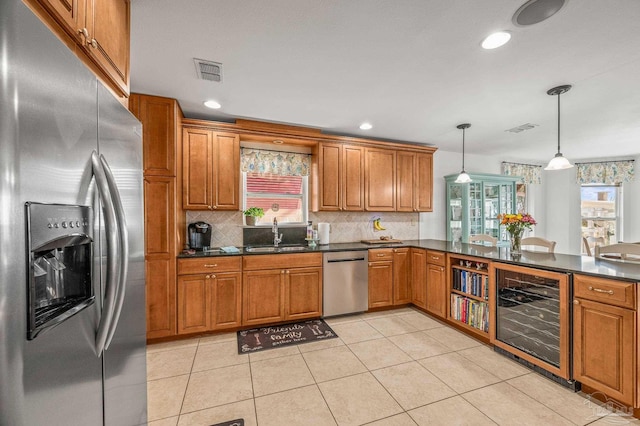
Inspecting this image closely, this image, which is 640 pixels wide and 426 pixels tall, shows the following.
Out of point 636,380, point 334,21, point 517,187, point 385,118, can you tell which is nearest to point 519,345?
point 636,380

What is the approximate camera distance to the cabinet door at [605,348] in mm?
1800

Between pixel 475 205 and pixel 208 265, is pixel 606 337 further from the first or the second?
pixel 208 265

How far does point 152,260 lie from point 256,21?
240 centimetres

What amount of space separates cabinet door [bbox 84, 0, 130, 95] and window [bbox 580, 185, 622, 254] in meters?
7.42

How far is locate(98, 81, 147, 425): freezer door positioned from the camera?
3.08 feet

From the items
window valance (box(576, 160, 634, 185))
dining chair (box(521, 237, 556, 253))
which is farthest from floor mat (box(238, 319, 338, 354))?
window valance (box(576, 160, 634, 185))

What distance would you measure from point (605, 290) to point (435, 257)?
1.70 m

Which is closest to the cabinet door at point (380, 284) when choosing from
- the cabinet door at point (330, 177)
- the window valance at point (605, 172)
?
the cabinet door at point (330, 177)

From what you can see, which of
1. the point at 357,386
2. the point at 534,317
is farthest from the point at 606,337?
the point at 357,386

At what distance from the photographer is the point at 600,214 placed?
5383 mm

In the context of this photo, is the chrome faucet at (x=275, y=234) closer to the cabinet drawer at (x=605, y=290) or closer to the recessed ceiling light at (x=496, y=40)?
the recessed ceiling light at (x=496, y=40)

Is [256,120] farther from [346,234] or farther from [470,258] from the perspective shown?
[470,258]

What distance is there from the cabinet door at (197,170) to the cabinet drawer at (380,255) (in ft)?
7.25

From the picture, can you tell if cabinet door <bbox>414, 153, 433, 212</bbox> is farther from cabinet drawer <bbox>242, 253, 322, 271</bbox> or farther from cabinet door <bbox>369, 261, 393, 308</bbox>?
cabinet drawer <bbox>242, 253, 322, 271</bbox>
